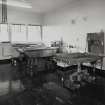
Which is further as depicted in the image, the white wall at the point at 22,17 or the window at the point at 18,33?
the window at the point at 18,33

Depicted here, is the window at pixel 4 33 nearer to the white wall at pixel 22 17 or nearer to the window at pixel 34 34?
the white wall at pixel 22 17

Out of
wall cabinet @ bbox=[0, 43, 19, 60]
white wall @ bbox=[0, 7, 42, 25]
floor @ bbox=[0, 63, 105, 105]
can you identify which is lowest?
floor @ bbox=[0, 63, 105, 105]

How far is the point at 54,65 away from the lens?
16.7ft

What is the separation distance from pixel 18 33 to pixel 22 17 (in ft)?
2.87

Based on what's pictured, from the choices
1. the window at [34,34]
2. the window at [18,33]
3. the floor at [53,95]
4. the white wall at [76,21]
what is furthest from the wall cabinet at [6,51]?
the floor at [53,95]

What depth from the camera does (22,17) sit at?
645 centimetres

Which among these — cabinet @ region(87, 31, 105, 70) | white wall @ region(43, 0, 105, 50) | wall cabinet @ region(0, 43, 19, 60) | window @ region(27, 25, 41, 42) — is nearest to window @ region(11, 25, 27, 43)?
window @ region(27, 25, 41, 42)

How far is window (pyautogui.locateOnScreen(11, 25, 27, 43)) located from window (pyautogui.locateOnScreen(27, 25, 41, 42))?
289 mm

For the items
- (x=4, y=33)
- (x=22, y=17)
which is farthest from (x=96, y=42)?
(x=4, y=33)

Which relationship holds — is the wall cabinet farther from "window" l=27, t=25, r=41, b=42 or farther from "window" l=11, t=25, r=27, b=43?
"window" l=27, t=25, r=41, b=42

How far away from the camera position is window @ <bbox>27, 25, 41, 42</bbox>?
6902mm

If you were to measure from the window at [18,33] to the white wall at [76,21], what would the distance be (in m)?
1.16

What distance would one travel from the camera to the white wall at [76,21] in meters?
4.20

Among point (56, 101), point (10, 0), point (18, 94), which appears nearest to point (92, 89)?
point (56, 101)
